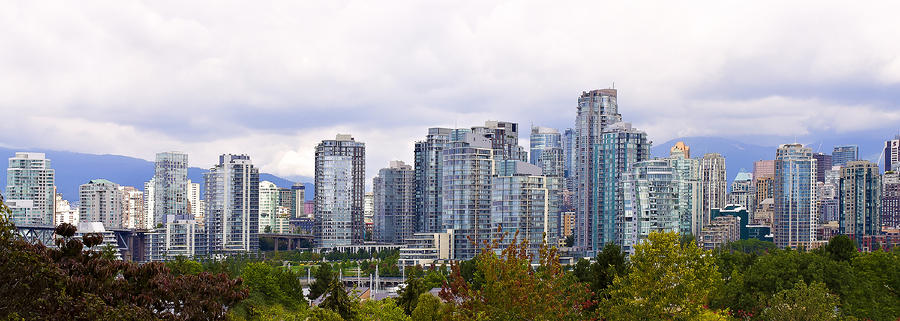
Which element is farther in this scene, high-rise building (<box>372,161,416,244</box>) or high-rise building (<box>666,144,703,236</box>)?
high-rise building (<box>372,161,416,244</box>)

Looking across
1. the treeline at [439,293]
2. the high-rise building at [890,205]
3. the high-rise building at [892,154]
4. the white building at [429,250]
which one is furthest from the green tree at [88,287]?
the high-rise building at [892,154]

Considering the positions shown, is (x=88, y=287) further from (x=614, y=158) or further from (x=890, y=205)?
(x=890, y=205)

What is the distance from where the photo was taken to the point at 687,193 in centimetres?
11206

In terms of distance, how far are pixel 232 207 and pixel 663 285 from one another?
4558 inches

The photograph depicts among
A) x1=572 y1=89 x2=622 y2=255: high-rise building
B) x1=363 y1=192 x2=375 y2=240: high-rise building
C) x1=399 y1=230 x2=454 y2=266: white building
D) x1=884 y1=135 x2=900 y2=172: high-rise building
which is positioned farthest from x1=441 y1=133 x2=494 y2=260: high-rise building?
x1=884 y1=135 x2=900 y2=172: high-rise building

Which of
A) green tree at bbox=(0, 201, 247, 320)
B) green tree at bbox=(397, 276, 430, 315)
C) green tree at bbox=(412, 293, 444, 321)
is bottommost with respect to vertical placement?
green tree at bbox=(397, 276, 430, 315)

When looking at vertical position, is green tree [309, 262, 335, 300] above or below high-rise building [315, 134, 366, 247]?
below

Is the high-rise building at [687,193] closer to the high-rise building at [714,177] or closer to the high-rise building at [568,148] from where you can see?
the high-rise building at [714,177]

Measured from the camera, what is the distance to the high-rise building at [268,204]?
18096 centimetres

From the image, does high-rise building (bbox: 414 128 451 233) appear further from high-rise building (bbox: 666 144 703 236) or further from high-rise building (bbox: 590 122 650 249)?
high-rise building (bbox: 666 144 703 236)

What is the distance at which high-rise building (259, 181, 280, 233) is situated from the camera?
181 meters

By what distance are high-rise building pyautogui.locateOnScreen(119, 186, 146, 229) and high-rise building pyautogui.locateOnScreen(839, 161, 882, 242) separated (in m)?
116

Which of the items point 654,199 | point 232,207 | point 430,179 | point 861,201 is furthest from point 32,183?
point 861,201

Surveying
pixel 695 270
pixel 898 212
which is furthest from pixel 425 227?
pixel 695 270
